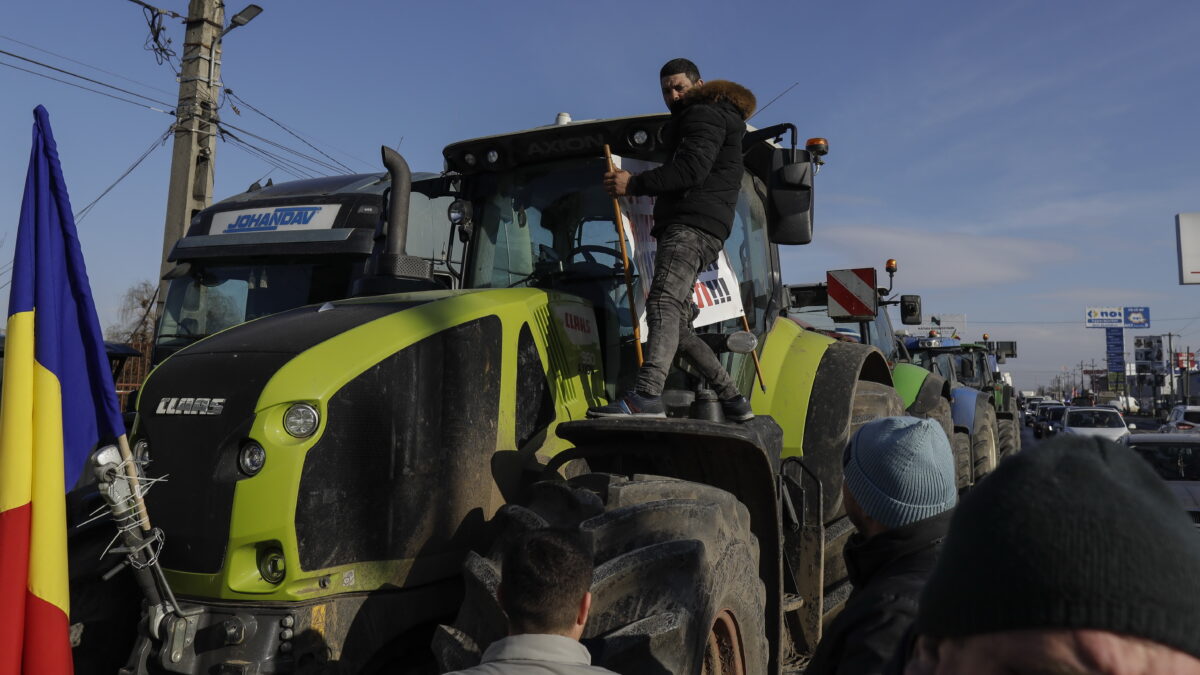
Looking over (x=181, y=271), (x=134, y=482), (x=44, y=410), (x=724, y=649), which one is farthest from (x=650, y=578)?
(x=181, y=271)

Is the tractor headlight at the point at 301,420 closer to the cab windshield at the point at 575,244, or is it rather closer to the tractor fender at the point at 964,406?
the cab windshield at the point at 575,244

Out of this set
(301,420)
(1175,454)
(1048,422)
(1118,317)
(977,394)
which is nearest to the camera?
(301,420)

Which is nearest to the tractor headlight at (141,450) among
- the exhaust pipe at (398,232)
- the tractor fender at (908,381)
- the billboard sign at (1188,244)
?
the exhaust pipe at (398,232)

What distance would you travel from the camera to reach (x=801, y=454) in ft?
14.5

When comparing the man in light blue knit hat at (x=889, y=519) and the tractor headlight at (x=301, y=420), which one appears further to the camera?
the tractor headlight at (x=301, y=420)

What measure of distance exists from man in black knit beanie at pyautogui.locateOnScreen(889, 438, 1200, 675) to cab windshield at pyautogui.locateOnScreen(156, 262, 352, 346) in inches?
414

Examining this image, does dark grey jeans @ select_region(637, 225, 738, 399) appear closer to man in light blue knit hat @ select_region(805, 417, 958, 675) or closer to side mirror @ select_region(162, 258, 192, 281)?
man in light blue knit hat @ select_region(805, 417, 958, 675)

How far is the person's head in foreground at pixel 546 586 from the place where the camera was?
2.17m

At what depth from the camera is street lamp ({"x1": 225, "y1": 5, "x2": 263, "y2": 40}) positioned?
15977mm

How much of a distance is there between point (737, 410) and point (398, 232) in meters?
1.86

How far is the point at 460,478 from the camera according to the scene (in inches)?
134

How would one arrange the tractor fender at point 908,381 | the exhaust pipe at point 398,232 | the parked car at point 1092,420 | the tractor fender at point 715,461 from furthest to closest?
1. the parked car at point 1092,420
2. the tractor fender at point 908,381
3. the exhaust pipe at point 398,232
4. the tractor fender at point 715,461

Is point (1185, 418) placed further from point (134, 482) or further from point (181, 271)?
point (134, 482)

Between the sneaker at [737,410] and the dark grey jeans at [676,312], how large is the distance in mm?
28
